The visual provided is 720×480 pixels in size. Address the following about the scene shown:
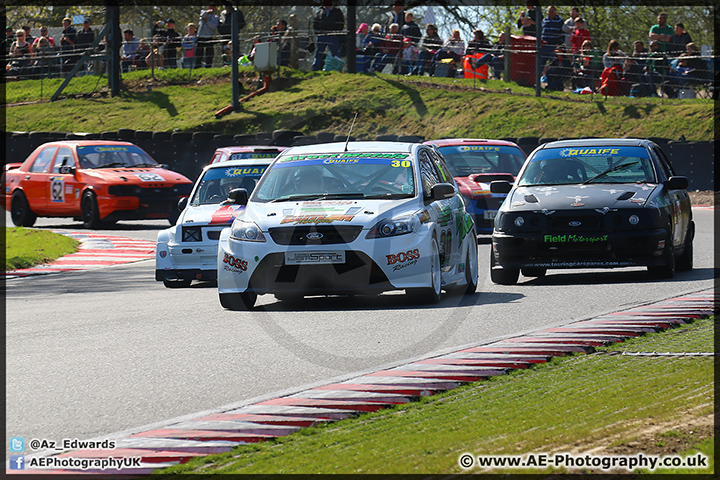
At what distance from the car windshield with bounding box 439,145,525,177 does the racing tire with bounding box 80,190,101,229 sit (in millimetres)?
7039

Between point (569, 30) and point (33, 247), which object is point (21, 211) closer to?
point (33, 247)

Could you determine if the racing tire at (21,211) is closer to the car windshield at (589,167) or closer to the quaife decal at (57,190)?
the quaife decal at (57,190)

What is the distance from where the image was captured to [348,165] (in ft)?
36.8

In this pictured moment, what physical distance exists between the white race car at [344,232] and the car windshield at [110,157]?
12.1 meters

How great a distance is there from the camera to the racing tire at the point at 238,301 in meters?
10.6

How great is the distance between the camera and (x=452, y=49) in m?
31.6

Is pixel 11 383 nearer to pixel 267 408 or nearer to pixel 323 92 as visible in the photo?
pixel 267 408

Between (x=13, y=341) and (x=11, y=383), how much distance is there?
2067mm

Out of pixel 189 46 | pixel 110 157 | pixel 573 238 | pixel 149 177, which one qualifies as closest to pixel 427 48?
pixel 189 46

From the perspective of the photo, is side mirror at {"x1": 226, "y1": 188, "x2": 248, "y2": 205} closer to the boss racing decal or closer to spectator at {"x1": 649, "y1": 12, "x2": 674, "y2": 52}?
the boss racing decal

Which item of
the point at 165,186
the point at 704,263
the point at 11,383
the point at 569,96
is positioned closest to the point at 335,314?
the point at 11,383

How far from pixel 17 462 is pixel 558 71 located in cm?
2646

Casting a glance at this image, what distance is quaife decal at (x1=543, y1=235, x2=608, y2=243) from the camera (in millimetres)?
11984

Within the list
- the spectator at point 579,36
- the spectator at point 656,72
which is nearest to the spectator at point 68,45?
the spectator at point 579,36
